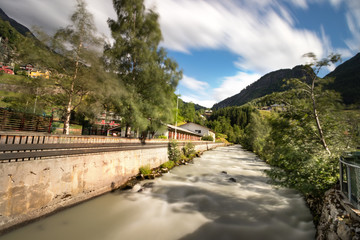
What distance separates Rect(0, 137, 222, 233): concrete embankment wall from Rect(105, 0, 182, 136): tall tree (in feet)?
13.1

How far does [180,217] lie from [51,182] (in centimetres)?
573

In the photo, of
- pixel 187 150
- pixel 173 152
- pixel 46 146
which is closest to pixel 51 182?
pixel 46 146

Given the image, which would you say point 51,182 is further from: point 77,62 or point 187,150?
point 187,150

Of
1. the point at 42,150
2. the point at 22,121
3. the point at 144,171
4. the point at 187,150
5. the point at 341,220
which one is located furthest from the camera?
the point at 187,150

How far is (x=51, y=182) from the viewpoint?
20.5ft

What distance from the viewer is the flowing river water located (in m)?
5.92

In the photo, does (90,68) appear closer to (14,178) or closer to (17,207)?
(14,178)

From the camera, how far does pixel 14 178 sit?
5.11m

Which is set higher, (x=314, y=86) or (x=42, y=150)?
(x=314, y=86)

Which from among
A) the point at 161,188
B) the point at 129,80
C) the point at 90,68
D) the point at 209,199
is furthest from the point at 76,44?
the point at 209,199

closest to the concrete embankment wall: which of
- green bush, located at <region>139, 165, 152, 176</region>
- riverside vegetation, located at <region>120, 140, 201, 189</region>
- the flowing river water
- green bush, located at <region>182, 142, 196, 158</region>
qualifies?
the flowing river water

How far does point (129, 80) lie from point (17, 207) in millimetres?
10891

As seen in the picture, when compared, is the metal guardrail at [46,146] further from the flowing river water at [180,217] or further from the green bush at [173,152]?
the green bush at [173,152]

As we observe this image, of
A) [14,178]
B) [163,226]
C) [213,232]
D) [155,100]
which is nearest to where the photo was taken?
[14,178]
